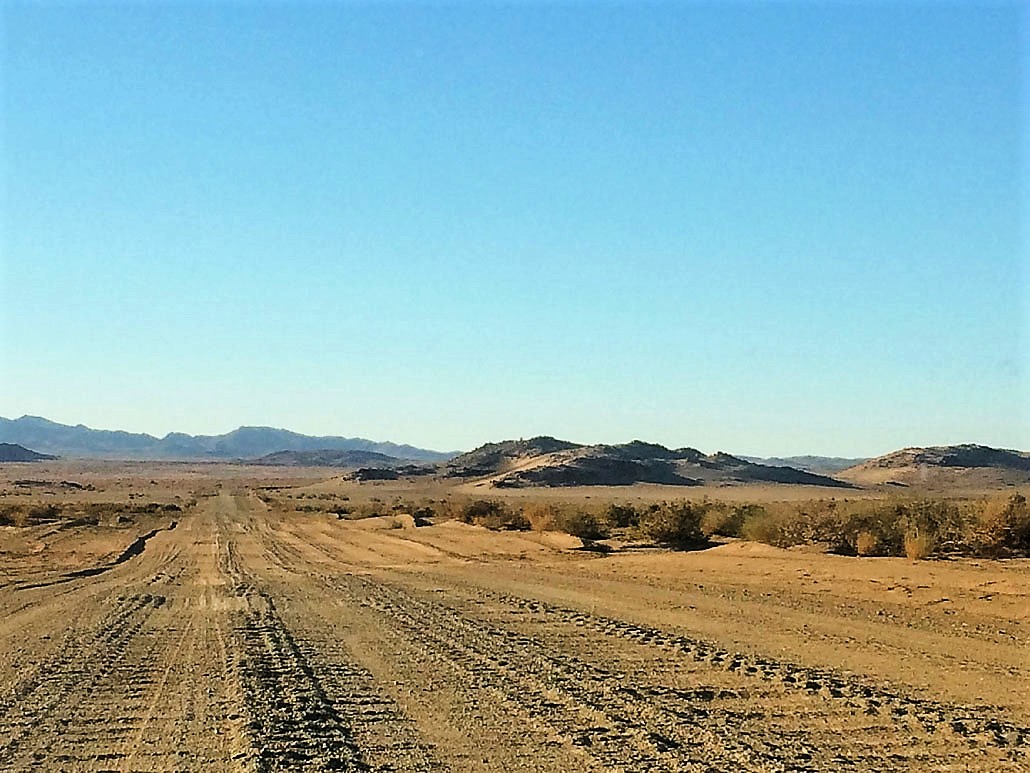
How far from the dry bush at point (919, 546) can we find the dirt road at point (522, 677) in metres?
1.90

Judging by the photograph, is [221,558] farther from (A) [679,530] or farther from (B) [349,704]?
(B) [349,704]

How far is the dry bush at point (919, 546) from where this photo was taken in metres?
24.5

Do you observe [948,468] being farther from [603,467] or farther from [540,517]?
[540,517]

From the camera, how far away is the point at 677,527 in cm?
3616

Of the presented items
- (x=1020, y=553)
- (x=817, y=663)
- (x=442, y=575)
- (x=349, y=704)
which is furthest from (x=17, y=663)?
(x=1020, y=553)

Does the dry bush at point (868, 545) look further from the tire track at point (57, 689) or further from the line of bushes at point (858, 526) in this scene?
the tire track at point (57, 689)

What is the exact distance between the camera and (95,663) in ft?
45.5

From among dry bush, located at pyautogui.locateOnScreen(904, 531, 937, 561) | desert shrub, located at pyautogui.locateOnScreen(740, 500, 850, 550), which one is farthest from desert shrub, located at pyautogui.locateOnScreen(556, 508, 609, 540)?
dry bush, located at pyautogui.locateOnScreen(904, 531, 937, 561)

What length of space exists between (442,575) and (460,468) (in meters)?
129

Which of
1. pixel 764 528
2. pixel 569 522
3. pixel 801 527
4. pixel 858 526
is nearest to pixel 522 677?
pixel 858 526

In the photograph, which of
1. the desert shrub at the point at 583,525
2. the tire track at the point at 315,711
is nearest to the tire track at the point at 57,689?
the tire track at the point at 315,711

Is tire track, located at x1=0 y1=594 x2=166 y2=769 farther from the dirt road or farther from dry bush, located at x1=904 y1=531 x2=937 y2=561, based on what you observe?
dry bush, located at x1=904 y1=531 x2=937 y2=561

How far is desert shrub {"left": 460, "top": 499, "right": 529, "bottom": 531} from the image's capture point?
4981 cm

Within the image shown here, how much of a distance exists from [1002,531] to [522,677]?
16.2 m
